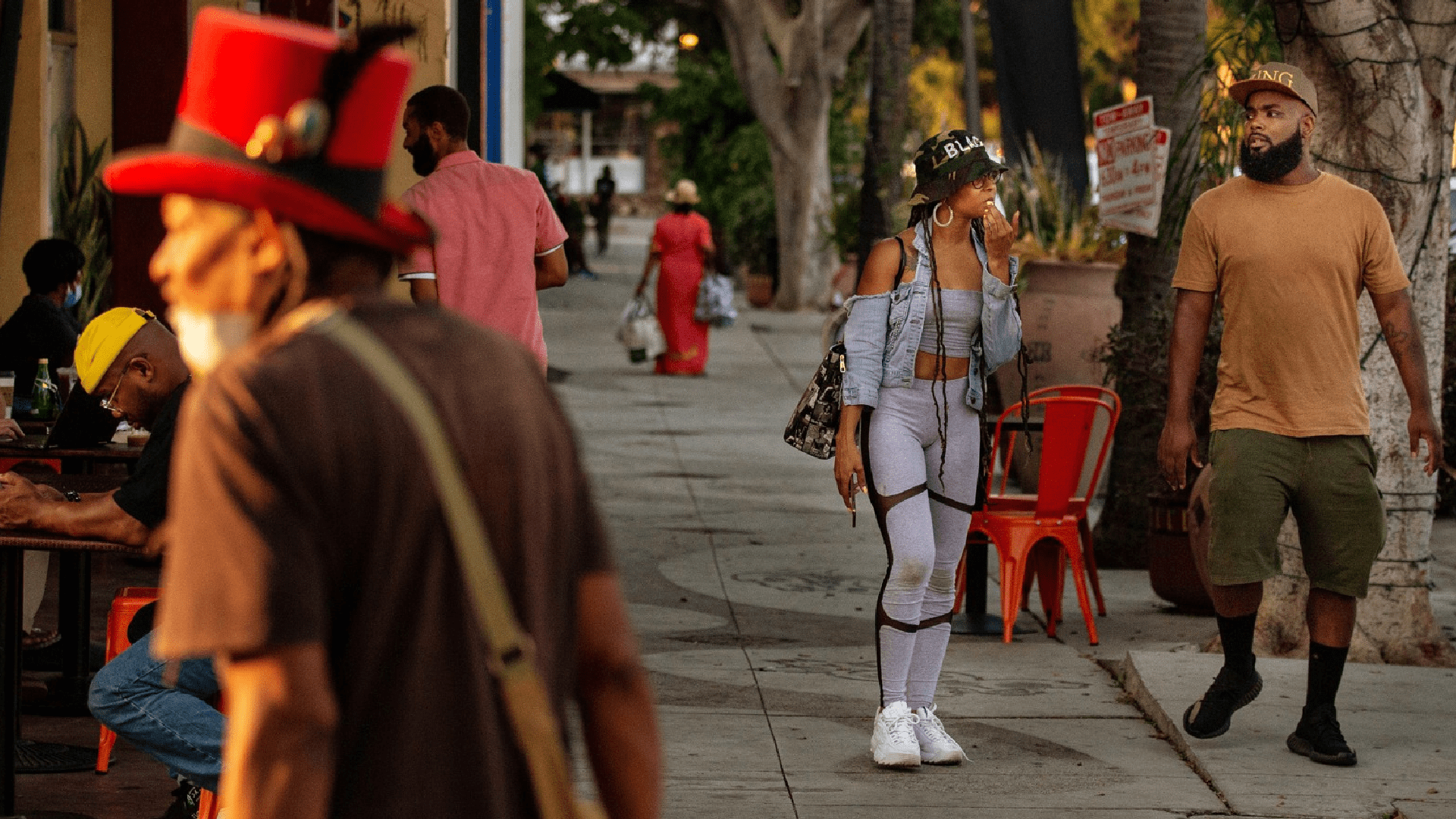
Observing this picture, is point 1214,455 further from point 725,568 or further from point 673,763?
point 725,568

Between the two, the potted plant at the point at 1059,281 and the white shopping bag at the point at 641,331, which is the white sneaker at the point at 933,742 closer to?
the potted plant at the point at 1059,281

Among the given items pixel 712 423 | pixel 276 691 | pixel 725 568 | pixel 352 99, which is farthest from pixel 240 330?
pixel 712 423

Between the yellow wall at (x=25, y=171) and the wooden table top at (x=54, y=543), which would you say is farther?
the yellow wall at (x=25, y=171)

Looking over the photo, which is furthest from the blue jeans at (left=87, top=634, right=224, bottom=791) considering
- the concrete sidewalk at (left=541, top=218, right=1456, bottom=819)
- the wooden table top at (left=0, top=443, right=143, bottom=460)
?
the wooden table top at (left=0, top=443, right=143, bottom=460)

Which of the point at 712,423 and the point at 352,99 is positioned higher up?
the point at 352,99

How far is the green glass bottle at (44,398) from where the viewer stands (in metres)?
7.24

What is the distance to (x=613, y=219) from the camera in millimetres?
64500

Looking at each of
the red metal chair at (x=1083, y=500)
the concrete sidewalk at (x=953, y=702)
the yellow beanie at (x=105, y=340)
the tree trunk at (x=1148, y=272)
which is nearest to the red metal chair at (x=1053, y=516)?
the red metal chair at (x=1083, y=500)

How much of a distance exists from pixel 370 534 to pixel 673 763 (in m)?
3.89

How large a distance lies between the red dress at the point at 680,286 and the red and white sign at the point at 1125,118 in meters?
8.01

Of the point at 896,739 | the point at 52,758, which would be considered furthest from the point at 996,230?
the point at 52,758

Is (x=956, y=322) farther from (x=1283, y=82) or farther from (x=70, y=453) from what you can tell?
(x=70, y=453)

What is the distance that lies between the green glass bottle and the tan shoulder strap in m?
5.51

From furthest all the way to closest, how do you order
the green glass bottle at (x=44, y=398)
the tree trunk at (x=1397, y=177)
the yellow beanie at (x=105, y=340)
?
the green glass bottle at (x=44, y=398) < the tree trunk at (x=1397, y=177) < the yellow beanie at (x=105, y=340)
